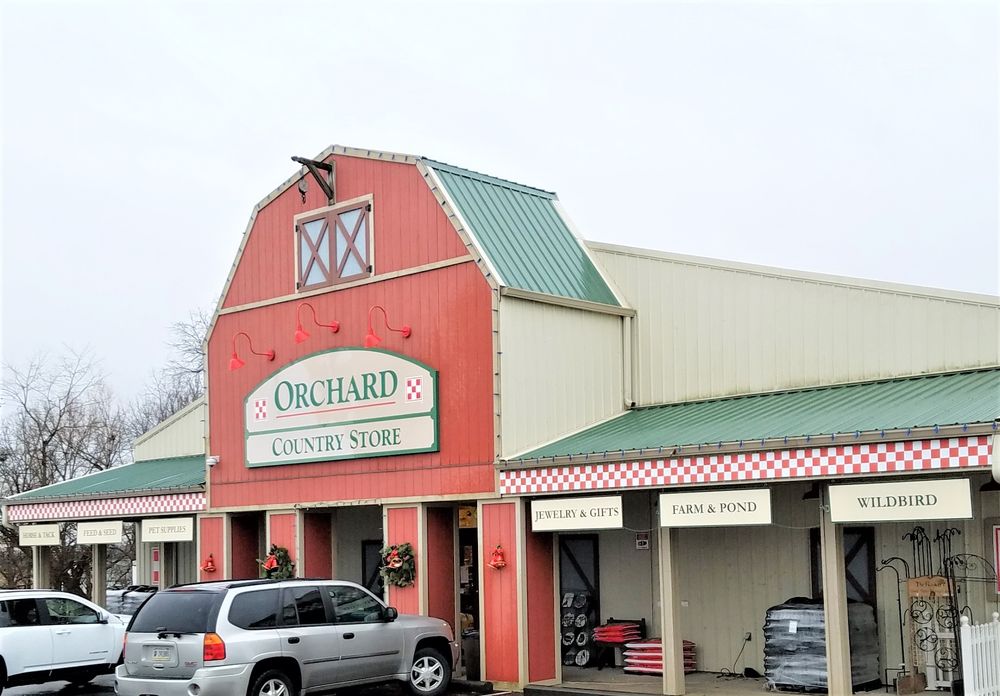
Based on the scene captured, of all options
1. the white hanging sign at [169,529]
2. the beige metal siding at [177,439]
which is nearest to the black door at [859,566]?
the white hanging sign at [169,529]

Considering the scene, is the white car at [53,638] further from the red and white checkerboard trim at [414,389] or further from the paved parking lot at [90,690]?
the red and white checkerboard trim at [414,389]

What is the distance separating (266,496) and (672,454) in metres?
9.09

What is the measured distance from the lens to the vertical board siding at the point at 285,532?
71.4 feet

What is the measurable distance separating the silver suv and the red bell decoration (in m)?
2.37

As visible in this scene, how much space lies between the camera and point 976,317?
17125mm

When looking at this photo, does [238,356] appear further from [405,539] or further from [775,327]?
[775,327]

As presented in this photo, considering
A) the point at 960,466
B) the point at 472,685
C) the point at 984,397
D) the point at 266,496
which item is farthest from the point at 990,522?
the point at 266,496

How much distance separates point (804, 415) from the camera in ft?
54.1

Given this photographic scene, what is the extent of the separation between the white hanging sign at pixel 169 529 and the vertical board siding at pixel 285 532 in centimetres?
253

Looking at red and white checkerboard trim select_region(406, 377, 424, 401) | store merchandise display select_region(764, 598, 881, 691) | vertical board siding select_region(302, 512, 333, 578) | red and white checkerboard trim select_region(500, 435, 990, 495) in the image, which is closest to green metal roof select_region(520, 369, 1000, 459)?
red and white checkerboard trim select_region(500, 435, 990, 495)

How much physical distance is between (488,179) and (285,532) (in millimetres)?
7112

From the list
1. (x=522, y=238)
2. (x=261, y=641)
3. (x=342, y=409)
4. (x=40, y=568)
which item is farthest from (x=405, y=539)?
(x=40, y=568)

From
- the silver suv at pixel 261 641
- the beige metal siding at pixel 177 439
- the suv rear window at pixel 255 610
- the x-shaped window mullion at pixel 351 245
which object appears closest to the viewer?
the silver suv at pixel 261 641

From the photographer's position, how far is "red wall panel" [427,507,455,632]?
1966cm
